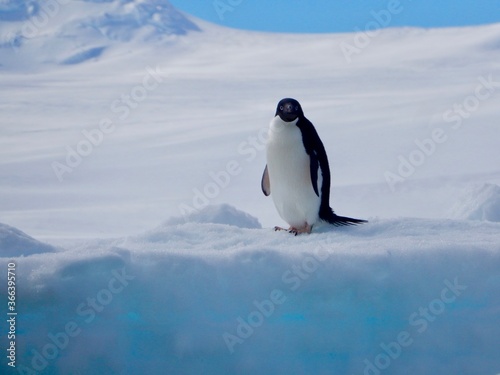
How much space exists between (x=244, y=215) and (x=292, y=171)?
123 cm

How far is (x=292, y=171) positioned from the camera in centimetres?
322

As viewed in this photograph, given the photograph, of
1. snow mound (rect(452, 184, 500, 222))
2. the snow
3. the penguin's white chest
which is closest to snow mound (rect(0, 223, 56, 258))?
the snow

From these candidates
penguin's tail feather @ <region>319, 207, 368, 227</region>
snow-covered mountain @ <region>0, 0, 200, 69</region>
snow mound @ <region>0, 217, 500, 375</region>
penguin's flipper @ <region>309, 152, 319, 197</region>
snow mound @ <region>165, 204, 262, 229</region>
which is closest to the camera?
snow mound @ <region>0, 217, 500, 375</region>

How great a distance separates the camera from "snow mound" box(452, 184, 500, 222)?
4.61 meters

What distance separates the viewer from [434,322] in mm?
2420

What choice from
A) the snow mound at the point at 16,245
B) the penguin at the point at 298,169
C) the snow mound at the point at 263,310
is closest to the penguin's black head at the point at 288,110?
the penguin at the point at 298,169

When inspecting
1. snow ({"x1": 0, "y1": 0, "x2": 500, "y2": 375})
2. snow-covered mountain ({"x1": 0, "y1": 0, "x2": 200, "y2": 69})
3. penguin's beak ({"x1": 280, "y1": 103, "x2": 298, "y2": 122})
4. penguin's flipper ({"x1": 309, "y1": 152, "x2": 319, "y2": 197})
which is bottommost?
snow-covered mountain ({"x1": 0, "y1": 0, "x2": 200, "y2": 69})

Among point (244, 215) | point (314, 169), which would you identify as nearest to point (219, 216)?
point (244, 215)

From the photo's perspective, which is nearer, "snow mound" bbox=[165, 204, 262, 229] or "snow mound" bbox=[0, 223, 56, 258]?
"snow mound" bbox=[0, 223, 56, 258]

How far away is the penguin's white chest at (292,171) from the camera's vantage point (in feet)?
10.5

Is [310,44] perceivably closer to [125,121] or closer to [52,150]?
[125,121]

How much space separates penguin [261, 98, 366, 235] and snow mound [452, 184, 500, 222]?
1.66 meters

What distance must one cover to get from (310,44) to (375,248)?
100ft

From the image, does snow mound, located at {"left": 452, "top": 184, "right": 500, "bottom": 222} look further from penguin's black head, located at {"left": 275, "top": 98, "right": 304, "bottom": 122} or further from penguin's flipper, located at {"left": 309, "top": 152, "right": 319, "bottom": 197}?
penguin's black head, located at {"left": 275, "top": 98, "right": 304, "bottom": 122}
